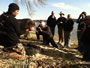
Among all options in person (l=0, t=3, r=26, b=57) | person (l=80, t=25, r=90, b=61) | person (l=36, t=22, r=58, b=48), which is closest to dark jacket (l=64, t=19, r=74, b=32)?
person (l=36, t=22, r=58, b=48)

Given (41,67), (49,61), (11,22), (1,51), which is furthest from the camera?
(1,51)

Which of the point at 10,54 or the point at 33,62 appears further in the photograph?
the point at 10,54

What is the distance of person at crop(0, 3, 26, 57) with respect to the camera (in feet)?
22.5

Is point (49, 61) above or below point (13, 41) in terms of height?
below

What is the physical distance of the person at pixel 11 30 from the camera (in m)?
6.84

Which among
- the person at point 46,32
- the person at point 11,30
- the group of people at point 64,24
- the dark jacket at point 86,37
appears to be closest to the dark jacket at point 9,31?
the person at point 11,30

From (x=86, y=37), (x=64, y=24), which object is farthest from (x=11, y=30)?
(x=64, y=24)

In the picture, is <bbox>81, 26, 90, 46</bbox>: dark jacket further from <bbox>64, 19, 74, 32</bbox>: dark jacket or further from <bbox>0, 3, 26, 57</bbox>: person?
<bbox>64, 19, 74, 32</bbox>: dark jacket

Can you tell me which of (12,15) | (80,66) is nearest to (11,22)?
(12,15)

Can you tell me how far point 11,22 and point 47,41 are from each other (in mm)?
4827

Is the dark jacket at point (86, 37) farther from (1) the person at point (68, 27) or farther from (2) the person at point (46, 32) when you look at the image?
(1) the person at point (68, 27)

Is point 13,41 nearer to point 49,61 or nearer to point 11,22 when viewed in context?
point 11,22

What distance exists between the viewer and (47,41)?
37.7 feet

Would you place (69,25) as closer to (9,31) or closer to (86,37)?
(86,37)
